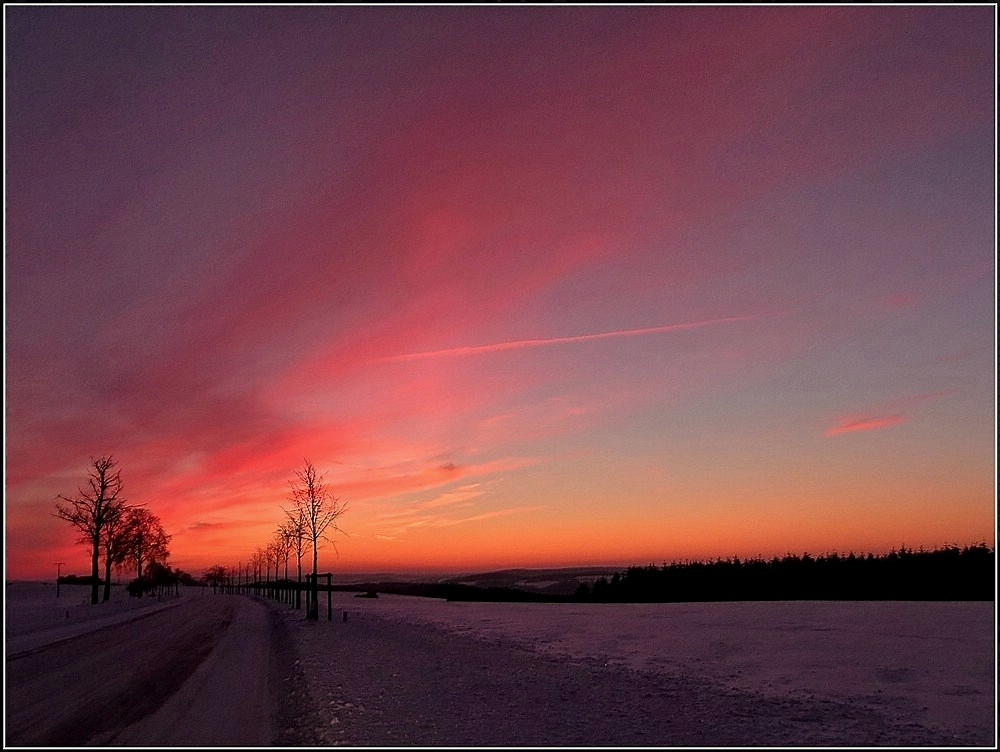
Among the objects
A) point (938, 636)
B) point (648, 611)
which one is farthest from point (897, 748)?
point (648, 611)

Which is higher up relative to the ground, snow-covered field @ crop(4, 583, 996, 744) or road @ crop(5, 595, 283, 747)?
road @ crop(5, 595, 283, 747)

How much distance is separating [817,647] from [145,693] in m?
19.0

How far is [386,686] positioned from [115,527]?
70332mm

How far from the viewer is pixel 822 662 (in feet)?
61.5

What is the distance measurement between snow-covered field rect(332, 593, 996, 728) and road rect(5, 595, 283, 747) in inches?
418

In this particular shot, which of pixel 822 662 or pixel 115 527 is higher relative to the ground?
pixel 115 527

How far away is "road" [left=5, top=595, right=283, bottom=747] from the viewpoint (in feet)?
40.2

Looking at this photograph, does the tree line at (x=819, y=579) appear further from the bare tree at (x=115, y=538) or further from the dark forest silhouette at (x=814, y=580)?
the bare tree at (x=115, y=538)

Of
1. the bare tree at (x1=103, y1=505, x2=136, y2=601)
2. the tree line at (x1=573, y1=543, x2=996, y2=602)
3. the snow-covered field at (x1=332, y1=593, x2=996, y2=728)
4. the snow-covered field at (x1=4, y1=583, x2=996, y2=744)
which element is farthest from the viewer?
the bare tree at (x1=103, y1=505, x2=136, y2=601)

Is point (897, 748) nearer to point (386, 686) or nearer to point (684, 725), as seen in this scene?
point (684, 725)

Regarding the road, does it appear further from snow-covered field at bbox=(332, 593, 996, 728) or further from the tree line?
the tree line

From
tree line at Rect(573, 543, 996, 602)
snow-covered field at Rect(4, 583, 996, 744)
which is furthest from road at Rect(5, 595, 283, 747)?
tree line at Rect(573, 543, 996, 602)

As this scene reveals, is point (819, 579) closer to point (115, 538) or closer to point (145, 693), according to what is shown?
point (145, 693)

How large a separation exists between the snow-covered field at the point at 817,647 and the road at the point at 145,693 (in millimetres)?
10617
